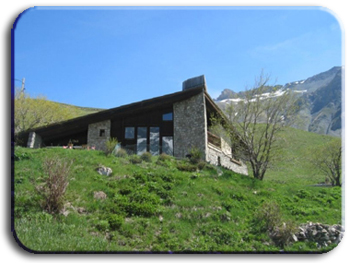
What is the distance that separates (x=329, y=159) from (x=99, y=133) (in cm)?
2123

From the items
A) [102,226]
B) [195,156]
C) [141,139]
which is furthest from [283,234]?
[141,139]

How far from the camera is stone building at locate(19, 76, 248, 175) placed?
23.5 m

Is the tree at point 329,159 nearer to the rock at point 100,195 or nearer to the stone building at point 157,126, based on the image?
the stone building at point 157,126

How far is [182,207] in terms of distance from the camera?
1259 centimetres

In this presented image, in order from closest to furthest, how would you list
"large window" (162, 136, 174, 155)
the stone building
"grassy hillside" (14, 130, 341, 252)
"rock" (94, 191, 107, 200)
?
"grassy hillside" (14, 130, 341, 252) < "rock" (94, 191, 107, 200) < the stone building < "large window" (162, 136, 174, 155)

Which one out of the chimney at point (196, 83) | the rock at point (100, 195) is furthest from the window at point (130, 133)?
the rock at point (100, 195)

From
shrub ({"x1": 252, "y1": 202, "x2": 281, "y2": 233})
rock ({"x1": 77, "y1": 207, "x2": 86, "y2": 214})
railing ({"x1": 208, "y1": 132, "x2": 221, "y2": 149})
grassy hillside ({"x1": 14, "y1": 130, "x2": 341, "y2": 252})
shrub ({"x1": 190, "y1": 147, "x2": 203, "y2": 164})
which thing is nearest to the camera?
grassy hillside ({"x1": 14, "y1": 130, "x2": 341, "y2": 252})

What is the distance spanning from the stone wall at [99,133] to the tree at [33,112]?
7.14 meters

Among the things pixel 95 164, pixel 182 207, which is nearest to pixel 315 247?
pixel 182 207

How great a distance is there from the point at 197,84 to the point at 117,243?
1830 centimetres

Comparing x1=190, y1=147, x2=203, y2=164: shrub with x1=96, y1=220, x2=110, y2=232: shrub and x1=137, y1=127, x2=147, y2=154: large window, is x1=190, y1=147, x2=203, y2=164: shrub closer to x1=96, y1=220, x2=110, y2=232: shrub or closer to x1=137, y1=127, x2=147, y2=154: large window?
x1=137, y1=127, x2=147, y2=154: large window

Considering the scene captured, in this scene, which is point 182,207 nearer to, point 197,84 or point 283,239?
point 283,239

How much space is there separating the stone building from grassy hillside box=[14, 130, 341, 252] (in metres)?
5.11

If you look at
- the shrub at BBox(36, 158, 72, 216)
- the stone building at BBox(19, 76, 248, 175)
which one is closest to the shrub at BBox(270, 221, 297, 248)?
the shrub at BBox(36, 158, 72, 216)
